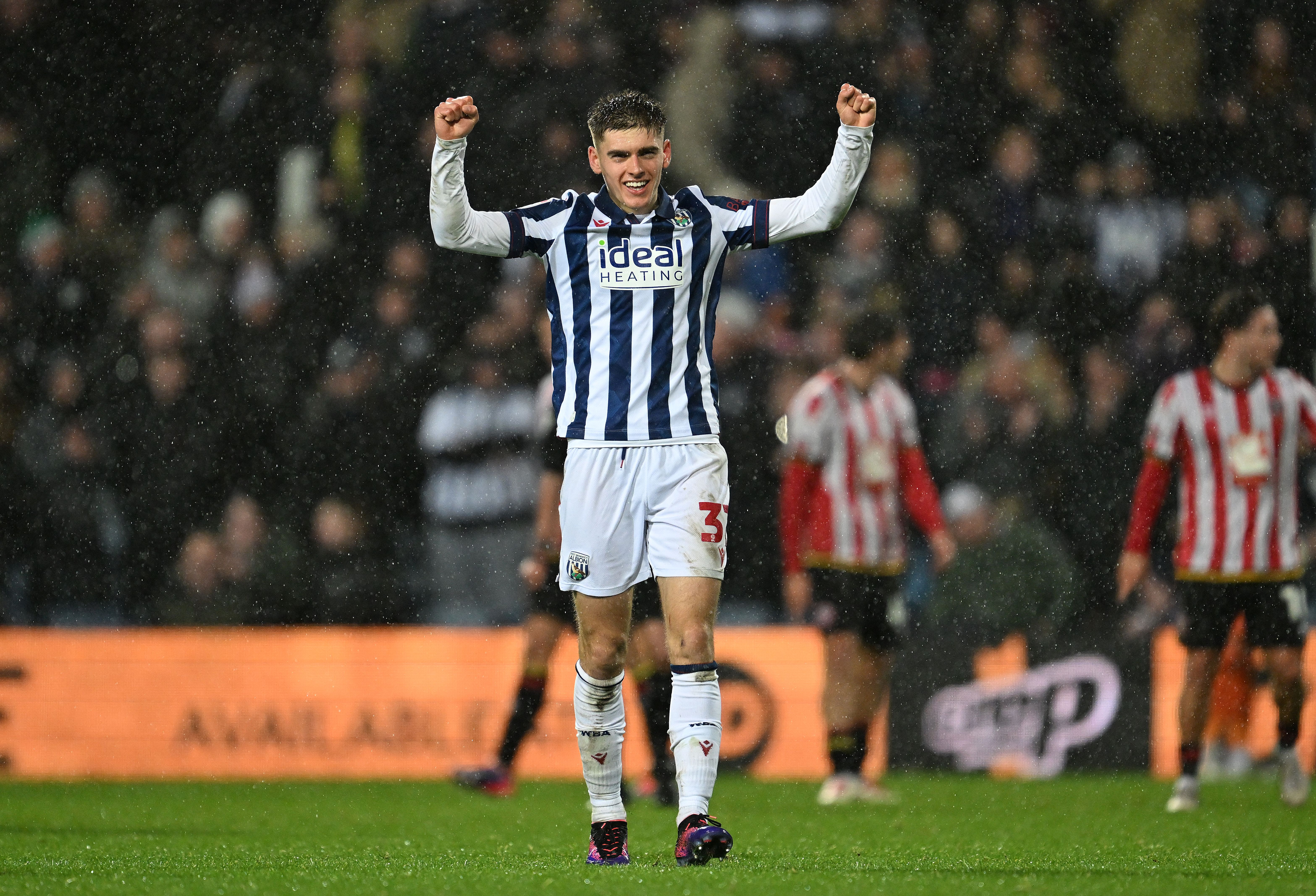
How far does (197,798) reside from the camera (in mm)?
7363

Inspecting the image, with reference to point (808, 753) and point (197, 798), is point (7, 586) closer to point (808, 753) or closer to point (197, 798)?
point (197, 798)

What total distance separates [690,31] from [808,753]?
4.47 meters

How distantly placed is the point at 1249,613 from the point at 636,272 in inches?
137

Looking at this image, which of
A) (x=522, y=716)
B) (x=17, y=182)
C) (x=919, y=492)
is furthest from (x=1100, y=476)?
(x=17, y=182)

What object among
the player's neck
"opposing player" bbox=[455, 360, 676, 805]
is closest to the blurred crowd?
"opposing player" bbox=[455, 360, 676, 805]

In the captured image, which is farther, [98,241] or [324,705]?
[98,241]

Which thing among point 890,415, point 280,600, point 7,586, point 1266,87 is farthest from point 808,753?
point 1266,87

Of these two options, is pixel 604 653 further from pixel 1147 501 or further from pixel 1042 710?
pixel 1042 710

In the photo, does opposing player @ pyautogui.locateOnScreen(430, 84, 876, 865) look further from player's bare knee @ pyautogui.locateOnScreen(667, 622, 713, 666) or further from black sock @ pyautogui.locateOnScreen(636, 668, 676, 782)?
black sock @ pyautogui.locateOnScreen(636, 668, 676, 782)

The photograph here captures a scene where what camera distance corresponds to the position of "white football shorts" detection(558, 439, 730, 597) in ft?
14.6

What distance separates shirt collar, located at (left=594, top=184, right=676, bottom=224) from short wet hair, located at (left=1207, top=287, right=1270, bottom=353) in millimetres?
2969

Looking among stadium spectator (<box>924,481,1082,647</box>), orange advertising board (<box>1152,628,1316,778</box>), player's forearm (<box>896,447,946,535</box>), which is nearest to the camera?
player's forearm (<box>896,447,946,535</box>)

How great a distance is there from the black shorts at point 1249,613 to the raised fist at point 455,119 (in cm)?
377

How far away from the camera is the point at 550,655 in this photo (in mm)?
7102
